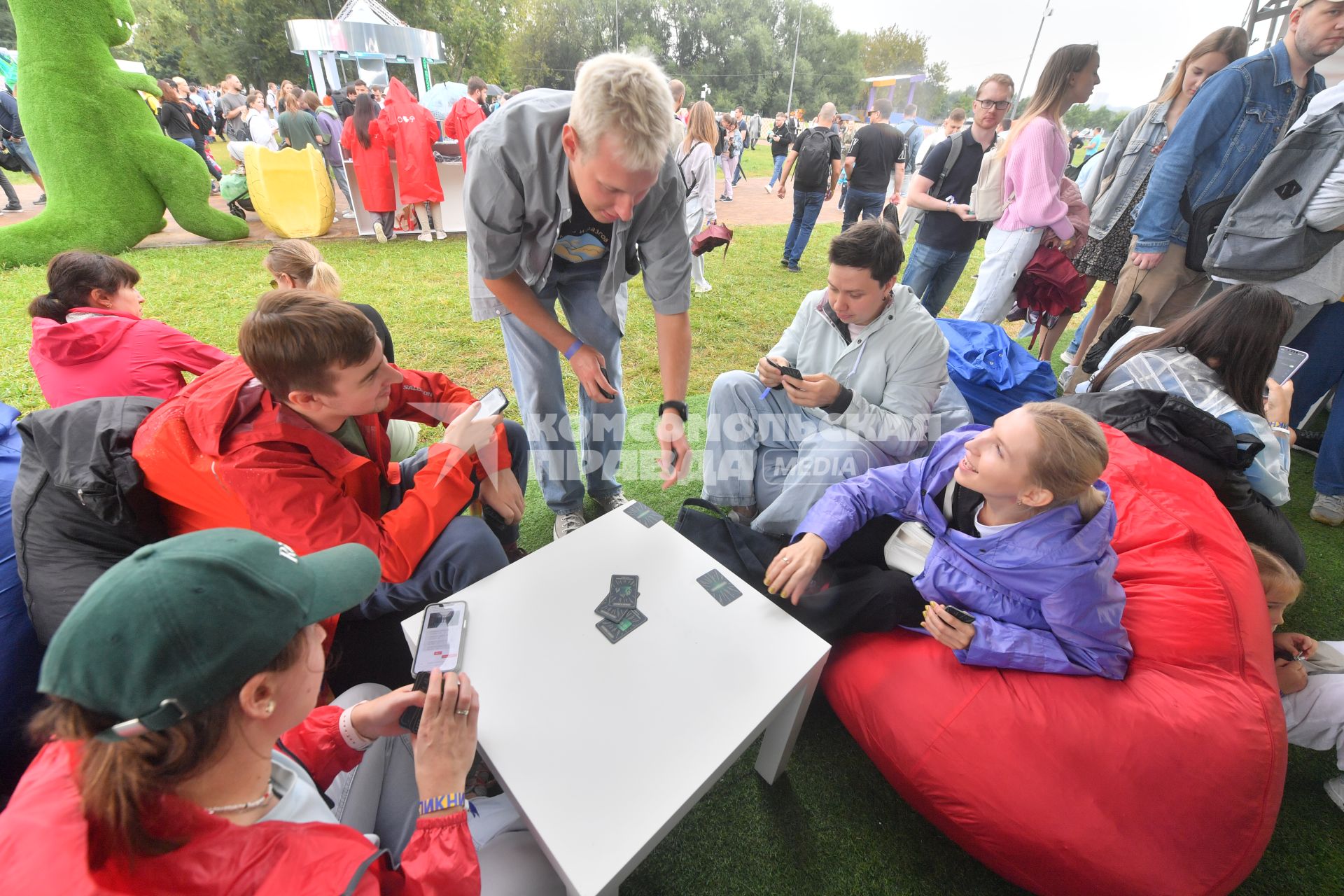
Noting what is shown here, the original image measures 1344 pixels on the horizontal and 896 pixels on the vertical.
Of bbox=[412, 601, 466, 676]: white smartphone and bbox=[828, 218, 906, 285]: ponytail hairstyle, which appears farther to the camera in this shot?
bbox=[828, 218, 906, 285]: ponytail hairstyle

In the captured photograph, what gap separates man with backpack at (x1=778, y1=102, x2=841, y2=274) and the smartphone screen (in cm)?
375

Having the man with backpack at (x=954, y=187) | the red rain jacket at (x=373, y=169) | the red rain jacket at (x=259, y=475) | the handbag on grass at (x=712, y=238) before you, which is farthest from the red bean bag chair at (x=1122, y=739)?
the red rain jacket at (x=373, y=169)

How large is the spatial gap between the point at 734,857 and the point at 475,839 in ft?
2.17

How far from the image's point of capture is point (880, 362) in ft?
6.75

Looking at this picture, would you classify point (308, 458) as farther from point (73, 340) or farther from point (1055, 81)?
point (1055, 81)

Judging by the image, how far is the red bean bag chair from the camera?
119 centimetres

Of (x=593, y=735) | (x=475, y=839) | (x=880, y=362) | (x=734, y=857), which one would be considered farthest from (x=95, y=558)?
(x=880, y=362)

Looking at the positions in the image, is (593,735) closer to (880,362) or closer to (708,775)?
(708,775)

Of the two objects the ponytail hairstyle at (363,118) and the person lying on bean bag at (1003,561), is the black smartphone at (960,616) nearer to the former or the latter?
the person lying on bean bag at (1003,561)

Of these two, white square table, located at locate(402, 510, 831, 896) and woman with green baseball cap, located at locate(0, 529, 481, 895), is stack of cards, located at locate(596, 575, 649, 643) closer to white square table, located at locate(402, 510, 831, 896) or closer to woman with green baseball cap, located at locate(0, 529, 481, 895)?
white square table, located at locate(402, 510, 831, 896)

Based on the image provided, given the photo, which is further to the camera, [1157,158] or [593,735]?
[1157,158]

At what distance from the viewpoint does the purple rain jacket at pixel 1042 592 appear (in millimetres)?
1358

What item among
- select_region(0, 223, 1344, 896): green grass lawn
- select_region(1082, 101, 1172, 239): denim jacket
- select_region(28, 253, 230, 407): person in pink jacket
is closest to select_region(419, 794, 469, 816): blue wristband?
select_region(0, 223, 1344, 896): green grass lawn

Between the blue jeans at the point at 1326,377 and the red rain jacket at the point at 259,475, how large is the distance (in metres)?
3.86
